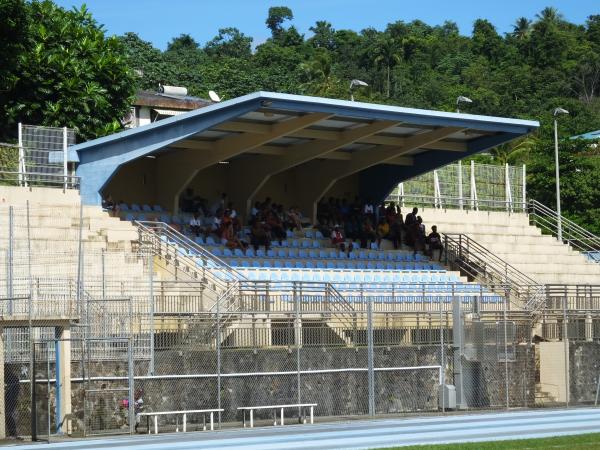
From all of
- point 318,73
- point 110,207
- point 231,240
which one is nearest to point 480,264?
point 231,240

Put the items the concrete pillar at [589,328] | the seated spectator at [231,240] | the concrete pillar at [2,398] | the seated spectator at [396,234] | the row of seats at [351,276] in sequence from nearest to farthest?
1. the concrete pillar at [2,398]
2. the concrete pillar at [589,328]
3. the row of seats at [351,276]
4. the seated spectator at [231,240]
5. the seated spectator at [396,234]

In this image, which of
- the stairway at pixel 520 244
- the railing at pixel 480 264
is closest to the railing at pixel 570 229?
the stairway at pixel 520 244

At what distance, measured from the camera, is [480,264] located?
40.2 meters

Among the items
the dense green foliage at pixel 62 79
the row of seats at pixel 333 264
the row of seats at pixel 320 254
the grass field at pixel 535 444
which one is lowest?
the grass field at pixel 535 444

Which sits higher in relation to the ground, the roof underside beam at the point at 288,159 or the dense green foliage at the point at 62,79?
the dense green foliage at the point at 62,79

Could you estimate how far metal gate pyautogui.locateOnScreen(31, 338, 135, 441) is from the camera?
77.7 feet

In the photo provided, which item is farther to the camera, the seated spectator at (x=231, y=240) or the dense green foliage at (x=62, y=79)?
the dense green foliage at (x=62, y=79)

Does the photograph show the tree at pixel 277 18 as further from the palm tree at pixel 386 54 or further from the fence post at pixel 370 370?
the fence post at pixel 370 370

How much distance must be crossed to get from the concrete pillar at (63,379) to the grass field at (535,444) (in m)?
6.75

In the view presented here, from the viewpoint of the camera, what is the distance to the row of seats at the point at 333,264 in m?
34.4

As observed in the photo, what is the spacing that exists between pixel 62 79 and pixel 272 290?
21.8 meters

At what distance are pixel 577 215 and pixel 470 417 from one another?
37699 millimetres

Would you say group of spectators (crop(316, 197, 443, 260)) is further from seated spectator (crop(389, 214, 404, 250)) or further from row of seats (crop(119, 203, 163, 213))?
row of seats (crop(119, 203, 163, 213))

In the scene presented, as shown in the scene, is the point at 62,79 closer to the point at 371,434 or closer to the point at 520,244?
the point at 520,244
